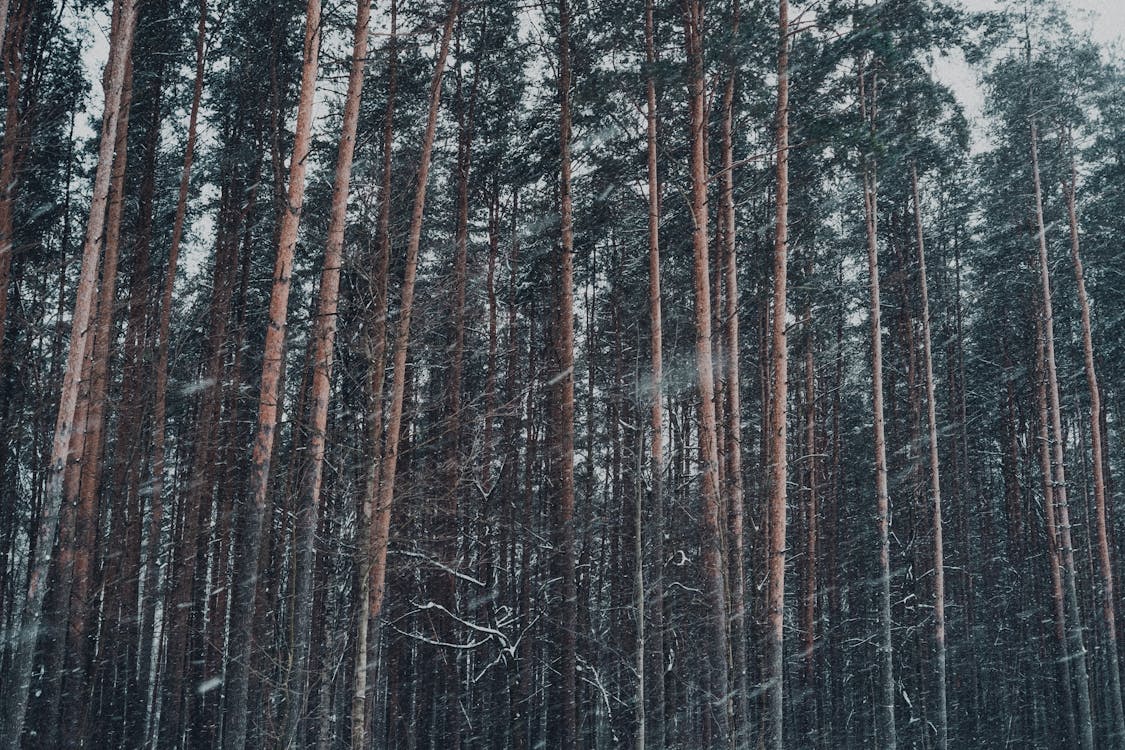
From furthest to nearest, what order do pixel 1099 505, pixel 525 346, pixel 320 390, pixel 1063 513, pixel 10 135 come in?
pixel 525 346 → pixel 1099 505 → pixel 1063 513 → pixel 10 135 → pixel 320 390

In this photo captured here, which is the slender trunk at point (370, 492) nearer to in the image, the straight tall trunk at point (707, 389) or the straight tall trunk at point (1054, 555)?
the straight tall trunk at point (707, 389)

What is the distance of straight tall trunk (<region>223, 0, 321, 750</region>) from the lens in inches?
289

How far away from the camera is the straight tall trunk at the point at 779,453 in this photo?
366 inches

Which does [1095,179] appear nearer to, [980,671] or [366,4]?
[980,671]

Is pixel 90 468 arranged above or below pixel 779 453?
below

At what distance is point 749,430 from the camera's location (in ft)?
74.9

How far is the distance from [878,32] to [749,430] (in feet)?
46.7

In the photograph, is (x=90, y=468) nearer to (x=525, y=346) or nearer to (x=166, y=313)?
(x=166, y=313)

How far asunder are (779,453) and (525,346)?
12.6 m

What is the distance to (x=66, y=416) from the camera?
28.5 ft

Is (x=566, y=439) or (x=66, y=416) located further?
(x=566, y=439)

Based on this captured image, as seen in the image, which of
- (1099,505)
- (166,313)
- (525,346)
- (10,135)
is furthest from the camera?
(525,346)

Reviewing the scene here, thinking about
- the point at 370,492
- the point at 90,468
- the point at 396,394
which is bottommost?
the point at 370,492

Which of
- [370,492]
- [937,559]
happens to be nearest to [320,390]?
[370,492]
